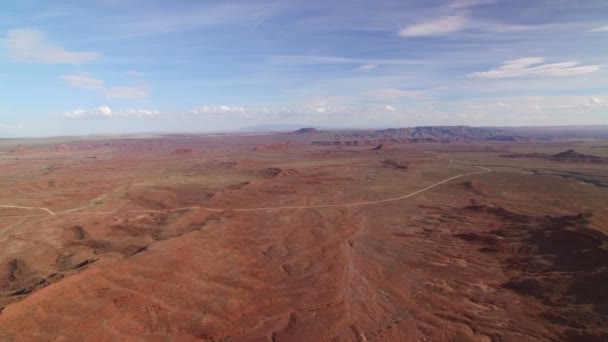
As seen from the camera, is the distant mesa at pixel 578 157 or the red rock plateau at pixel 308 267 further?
the distant mesa at pixel 578 157

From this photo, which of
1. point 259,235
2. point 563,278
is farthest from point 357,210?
point 563,278

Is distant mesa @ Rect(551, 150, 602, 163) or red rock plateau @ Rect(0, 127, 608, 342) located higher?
distant mesa @ Rect(551, 150, 602, 163)

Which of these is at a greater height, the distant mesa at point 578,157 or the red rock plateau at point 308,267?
the distant mesa at point 578,157

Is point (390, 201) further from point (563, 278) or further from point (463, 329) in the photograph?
point (463, 329)

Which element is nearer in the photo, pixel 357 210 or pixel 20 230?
pixel 20 230

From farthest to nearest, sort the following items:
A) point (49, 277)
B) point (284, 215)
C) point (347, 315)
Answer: point (284, 215) → point (49, 277) → point (347, 315)

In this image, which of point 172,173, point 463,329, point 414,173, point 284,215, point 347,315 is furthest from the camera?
point 172,173

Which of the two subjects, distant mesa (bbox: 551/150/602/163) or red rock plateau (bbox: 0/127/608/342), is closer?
red rock plateau (bbox: 0/127/608/342)

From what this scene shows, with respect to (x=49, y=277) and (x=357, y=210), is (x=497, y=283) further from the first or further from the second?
(x=49, y=277)
